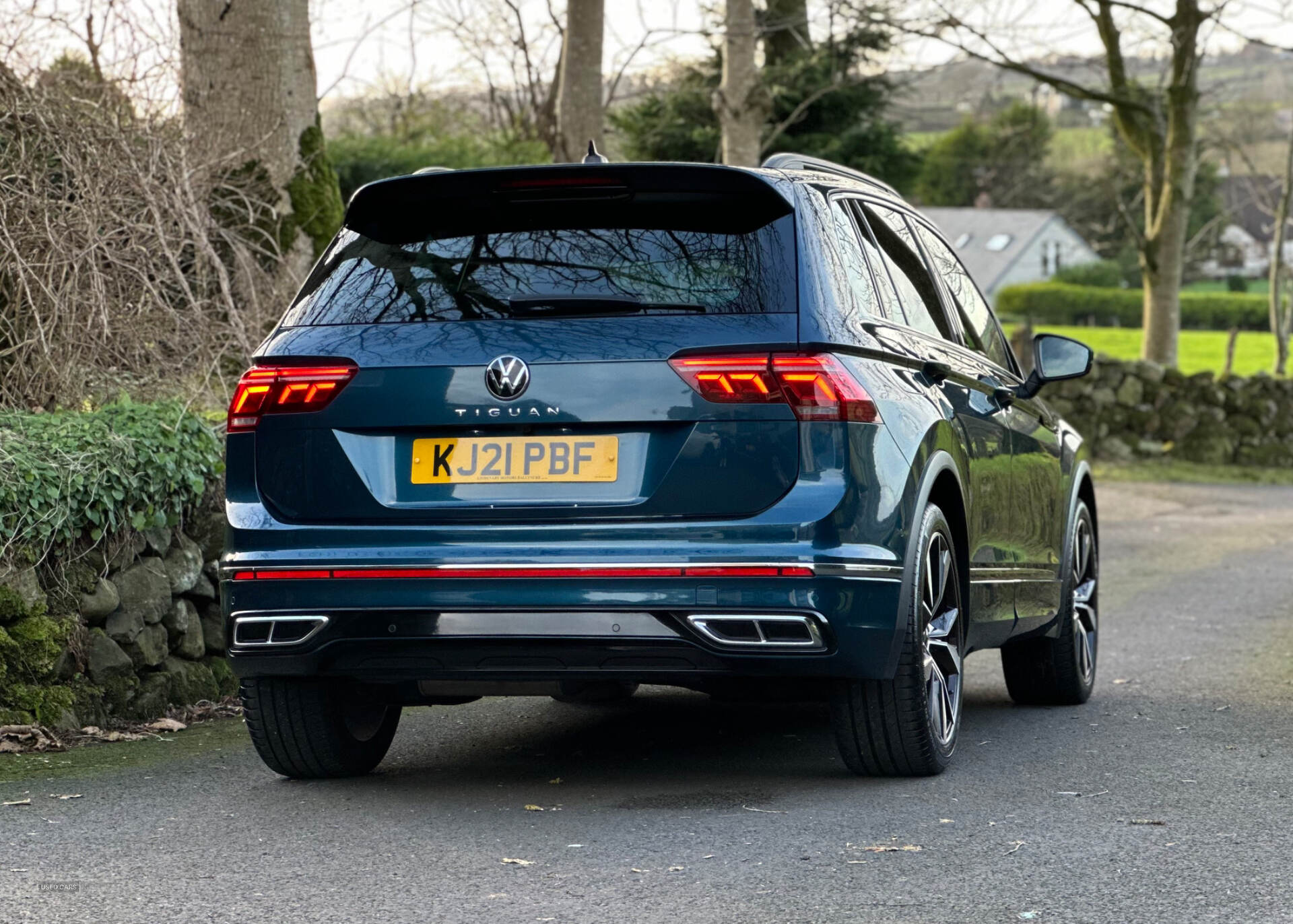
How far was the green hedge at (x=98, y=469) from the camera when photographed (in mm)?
6383

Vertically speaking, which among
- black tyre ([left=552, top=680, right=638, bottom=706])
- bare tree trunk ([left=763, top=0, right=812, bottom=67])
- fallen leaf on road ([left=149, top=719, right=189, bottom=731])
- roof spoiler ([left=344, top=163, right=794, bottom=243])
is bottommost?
black tyre ([left=552, top=680, right=638, bottom=706])

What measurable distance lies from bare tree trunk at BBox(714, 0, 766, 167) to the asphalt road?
10.6m

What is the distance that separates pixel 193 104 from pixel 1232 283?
84.1 m

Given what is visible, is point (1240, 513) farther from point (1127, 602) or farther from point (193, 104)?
point (193, 104)

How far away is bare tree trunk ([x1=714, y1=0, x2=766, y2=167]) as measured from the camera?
1745 centimetres

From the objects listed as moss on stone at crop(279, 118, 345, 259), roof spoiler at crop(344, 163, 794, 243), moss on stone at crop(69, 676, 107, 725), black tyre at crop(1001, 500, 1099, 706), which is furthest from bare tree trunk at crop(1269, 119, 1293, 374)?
roof spoiler at crop(344, 163, 794, 243)

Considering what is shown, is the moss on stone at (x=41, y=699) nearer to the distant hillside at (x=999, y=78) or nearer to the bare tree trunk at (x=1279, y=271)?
the distant hillside at (x=999, y=78)

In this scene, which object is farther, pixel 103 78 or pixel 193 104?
pixel 193 104

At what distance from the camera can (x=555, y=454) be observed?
486cm

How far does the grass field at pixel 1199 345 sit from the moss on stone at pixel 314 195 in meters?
46.4

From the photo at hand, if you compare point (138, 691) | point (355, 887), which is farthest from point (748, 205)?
point (138, 691)

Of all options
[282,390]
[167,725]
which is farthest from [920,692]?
[167,725]

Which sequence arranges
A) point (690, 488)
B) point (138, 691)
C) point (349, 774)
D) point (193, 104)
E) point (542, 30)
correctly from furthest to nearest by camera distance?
1. point (542, 30)
2. point (193, 104)
3. point (138, 691)
4. point (349, 774)
5. point (690, 488)

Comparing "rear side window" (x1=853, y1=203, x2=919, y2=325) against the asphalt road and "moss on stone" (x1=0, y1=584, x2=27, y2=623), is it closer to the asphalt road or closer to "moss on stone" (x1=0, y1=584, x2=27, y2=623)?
the asphalt road
